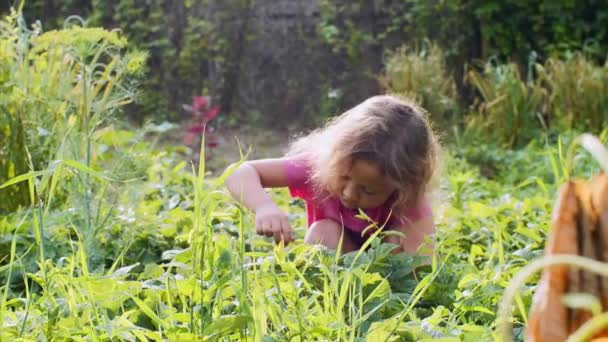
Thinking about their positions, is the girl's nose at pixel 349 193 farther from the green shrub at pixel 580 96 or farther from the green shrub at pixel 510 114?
the green shrub at pixel 580 96

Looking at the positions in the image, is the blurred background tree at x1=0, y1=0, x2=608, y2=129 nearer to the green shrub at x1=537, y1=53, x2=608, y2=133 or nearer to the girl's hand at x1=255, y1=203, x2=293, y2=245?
the green shrub at x1=537, y1=53, x2=608, y2=133

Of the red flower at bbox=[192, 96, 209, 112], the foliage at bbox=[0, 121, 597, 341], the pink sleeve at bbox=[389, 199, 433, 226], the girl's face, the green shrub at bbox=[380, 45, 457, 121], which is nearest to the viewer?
the foliage at bbox=[0, 121, 597, 341]

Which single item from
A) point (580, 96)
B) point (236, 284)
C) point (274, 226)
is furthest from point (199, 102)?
point (236, 284)

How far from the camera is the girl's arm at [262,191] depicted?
2213 millimetres

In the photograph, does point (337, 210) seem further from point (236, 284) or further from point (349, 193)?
point (236, 284)

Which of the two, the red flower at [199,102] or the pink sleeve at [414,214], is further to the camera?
the red flower at [199,102]

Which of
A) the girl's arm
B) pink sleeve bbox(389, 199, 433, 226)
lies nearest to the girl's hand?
the girl's arm

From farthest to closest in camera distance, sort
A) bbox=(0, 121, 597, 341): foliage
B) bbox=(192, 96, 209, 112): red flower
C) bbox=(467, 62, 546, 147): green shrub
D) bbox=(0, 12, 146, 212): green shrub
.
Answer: bbox=(467, 62, 546, 147): green shrub, bbox=(192, 96, 209, 112): red flower, bbox=(0, 12, 146, 212): green shrub, bbox=(0, 121, 597, 341): foliage

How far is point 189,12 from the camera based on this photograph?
790cm

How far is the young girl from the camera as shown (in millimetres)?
2434

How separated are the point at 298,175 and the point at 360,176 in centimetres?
36

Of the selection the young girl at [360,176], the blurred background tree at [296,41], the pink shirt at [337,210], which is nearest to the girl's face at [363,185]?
the young girl at [360,176]

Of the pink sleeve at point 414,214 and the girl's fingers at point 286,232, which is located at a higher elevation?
the girl's fingers at point 286,232

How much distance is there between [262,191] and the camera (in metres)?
2.51
